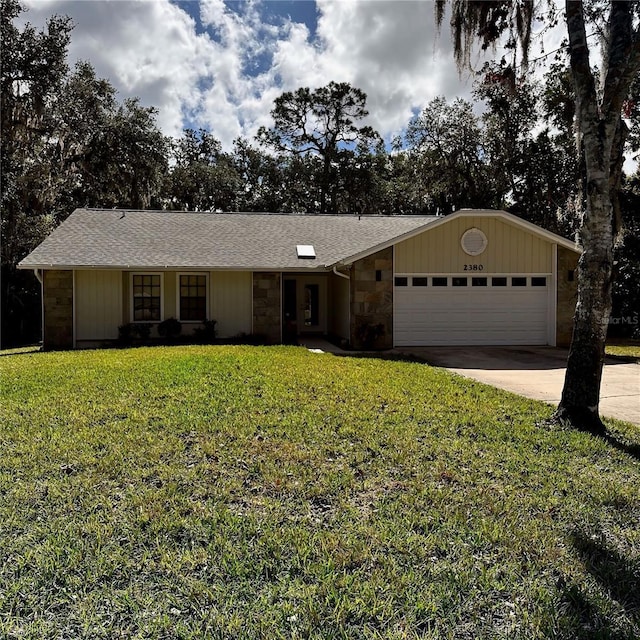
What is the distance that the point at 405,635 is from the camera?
228cm

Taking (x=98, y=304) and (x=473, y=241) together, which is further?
(x=98, y=304)

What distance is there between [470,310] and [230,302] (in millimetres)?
7109

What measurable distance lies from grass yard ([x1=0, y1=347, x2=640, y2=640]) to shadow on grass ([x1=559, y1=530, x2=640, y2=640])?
0.01 metres

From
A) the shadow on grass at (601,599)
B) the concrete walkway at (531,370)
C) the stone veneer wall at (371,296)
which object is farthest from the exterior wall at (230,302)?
the shadow on grass at (601,599)

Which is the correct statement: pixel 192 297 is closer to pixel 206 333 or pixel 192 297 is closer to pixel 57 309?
pixel 206 333

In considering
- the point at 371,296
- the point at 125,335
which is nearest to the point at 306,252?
the point at 371,296

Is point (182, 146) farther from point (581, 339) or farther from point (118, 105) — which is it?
point (581, 339)

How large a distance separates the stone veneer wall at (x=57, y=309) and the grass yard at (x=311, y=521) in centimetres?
760

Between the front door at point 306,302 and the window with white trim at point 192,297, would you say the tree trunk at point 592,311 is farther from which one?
the front door at point 306,302

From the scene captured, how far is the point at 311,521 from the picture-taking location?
11.1 feet

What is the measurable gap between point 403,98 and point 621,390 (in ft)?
56.7

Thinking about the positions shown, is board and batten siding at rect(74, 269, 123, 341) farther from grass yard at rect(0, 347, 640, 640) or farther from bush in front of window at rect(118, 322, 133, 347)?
grass yard at rect(0, 347, 640, 640)

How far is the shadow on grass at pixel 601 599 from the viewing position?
2.35 m

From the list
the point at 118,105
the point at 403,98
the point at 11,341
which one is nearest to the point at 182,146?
the point at 118,105
